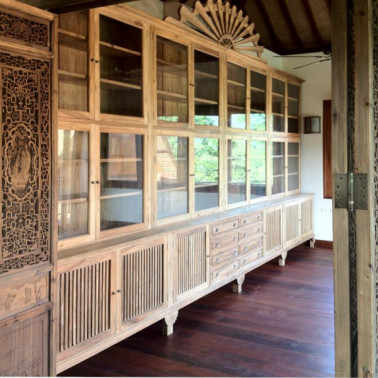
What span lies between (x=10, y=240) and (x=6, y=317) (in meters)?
0.36

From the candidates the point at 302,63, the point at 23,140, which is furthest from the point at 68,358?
the point at 302,63

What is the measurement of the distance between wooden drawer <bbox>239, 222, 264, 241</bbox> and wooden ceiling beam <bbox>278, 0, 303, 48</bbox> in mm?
2980

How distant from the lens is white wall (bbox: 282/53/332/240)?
683cm

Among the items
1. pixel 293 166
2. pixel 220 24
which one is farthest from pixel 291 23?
pixel 220 24


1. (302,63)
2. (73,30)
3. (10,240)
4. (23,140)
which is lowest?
(10,240)

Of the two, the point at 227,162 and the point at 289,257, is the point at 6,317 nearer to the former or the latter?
the point at 227,162

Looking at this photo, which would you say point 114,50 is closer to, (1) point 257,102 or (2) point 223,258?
(2) point 223,258

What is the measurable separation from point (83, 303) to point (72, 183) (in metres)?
0.75

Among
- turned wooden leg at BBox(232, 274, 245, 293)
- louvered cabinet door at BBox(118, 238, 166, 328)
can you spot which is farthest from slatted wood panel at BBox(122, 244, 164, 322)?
turned wooden leg at BBox(232, 274, 245, 293)

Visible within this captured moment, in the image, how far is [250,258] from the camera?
498 cm

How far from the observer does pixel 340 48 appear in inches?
70.0

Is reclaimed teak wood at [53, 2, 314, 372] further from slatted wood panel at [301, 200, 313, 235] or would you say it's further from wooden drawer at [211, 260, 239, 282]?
slatted wood panel at [301, 200, 313, 235]

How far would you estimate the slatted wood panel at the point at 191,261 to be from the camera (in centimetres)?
375

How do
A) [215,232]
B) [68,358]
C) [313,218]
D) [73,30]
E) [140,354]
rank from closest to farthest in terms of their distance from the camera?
[68,358] → [73,30] → [140,354] → [215,232] → [313,218]
